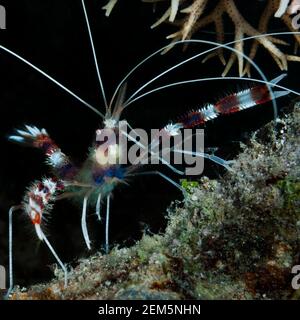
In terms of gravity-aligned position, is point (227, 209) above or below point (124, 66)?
below

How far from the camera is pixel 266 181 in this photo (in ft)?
9.73

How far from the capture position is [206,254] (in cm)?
288

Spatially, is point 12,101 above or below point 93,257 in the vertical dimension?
above

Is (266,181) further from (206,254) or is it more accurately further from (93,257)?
(93,257)

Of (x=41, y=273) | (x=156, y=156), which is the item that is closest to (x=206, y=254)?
(x=156, y=156)

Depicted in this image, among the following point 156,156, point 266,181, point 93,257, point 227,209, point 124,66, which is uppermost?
point 124,66

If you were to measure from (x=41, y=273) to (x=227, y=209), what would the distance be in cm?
263
